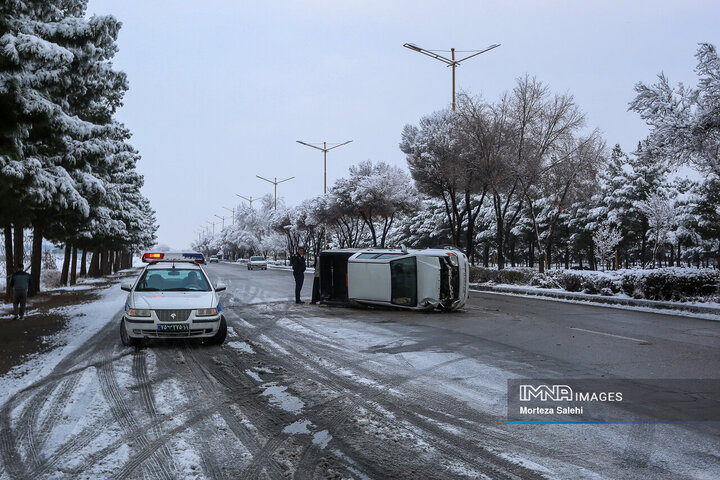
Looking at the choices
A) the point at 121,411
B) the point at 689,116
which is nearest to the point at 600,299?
the point at 689,116

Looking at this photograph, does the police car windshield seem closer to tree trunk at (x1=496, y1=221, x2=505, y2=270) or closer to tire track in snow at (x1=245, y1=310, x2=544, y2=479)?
tire track in snow at (x1=245, y1=310, x2=544, y2=479)

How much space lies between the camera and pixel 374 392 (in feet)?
22.1

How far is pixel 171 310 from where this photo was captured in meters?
9.81

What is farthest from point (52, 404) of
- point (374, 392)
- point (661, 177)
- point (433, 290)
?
point (661, 177)

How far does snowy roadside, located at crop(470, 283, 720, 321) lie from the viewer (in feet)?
51.2

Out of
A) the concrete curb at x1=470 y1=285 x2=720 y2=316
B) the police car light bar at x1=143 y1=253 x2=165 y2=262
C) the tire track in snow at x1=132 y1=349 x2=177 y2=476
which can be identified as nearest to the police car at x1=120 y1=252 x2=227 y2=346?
the tire track in snow at x1=132 y1=349 x2=177 y2=476

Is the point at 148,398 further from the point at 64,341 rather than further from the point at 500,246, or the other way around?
the point at 500,246

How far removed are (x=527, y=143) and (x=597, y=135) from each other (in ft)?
16.3

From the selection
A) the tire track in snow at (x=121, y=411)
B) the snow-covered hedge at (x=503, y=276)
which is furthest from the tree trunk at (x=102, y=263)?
the tire track in snow at (x=121, y=411)

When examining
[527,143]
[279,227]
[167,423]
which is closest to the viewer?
[167,423]

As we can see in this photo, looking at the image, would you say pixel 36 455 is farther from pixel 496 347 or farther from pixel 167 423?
pixel 496 347

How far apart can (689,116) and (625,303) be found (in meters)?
5.99

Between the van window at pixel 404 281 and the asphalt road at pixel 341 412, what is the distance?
4513 mm

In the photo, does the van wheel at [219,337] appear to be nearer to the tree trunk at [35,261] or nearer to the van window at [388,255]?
the van window at [388,255]
